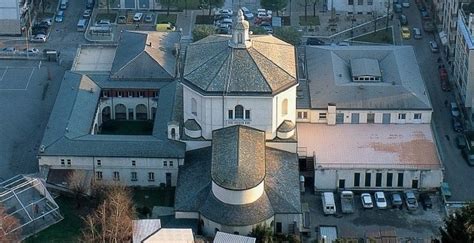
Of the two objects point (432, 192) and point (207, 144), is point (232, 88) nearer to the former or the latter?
point (207, 144)

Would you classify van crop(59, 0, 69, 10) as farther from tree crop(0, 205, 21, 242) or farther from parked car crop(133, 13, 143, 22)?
tree crop(0, 205, 21, 242)

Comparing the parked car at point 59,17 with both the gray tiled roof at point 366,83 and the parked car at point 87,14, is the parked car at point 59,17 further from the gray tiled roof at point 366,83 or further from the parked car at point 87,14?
the gray tiled roof at point 366,83

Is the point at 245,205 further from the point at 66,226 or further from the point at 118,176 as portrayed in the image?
the point at 66,226

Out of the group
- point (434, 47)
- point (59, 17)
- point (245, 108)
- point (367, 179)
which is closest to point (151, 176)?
point (245, 108)

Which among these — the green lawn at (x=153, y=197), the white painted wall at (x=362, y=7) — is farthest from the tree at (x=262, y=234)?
the white painted wall at (x=362, y=7)

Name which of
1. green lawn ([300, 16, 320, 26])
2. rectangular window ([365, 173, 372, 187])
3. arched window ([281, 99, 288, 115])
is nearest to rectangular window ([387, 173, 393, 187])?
rectangular window ([365, 173, 372, 187])

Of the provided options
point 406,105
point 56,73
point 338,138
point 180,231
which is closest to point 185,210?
point 180,231
